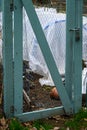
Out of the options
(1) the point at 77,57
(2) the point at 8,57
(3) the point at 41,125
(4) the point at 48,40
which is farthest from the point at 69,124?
(4) the point at 48,40

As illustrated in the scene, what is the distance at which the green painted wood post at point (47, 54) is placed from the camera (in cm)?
588

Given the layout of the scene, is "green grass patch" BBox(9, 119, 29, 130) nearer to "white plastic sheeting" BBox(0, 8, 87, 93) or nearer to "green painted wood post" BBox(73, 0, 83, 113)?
"green painted wood post" BBox(73, 0, 83, 113)

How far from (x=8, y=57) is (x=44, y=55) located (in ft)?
1.87

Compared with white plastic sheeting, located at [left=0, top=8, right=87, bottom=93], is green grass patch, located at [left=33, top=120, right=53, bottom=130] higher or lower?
lower

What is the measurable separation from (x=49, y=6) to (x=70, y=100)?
2779 mm

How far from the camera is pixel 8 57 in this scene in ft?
19.2

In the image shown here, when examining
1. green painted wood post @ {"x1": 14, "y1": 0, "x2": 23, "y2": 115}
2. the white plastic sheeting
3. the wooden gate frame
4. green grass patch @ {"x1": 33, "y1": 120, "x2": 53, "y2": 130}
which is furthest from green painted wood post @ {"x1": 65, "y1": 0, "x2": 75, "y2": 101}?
the white plastic sheeting

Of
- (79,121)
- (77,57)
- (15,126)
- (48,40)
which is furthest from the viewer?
(48,40)

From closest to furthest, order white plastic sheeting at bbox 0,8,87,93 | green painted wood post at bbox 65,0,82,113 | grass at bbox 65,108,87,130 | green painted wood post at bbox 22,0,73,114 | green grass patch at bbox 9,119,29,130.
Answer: green grass patch at bbox 9,119,29,130 < green painted wood post at bbox 22,0,73,114 < grass at bbox 65,108,87,130 < green painted wood post at bbox 65,0,82,113 < white plastic sheeting at bbox 0,8,87,93

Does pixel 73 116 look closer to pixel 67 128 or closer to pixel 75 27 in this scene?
pixel 67 128

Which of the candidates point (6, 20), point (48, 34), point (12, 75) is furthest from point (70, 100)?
point (48, 34)

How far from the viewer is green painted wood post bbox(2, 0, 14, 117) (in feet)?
18.9

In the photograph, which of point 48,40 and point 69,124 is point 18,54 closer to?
point 69,124

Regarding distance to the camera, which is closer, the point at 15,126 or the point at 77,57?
the point at 15,126
